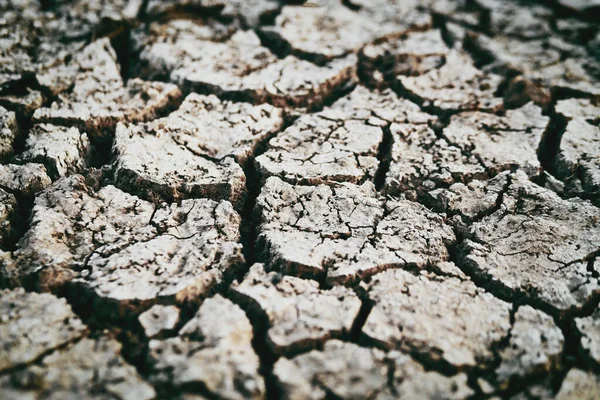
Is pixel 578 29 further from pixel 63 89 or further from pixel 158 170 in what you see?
pixel 63 89

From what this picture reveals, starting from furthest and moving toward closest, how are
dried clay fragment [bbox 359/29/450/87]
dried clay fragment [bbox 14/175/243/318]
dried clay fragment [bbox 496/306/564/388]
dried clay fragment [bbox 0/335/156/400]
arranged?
dried clay fragment [bbox 359/29/450/87], dried clay fragment [bbox 14/175/243/318], dried clay fragment [bbox 496/306/564/388], dried clay fragment [bbox 0/335/156/400]

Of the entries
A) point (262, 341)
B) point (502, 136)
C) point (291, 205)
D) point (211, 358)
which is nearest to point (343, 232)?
point (291, 205)

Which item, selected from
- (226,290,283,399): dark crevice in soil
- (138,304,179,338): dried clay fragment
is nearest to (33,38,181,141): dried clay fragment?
(138,304,179,338): dried clay fragment

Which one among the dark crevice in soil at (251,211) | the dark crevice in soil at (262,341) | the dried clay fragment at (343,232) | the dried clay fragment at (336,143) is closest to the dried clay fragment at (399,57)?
the dried clay fragment at (336,143)

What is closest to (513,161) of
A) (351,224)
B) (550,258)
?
(550,258)

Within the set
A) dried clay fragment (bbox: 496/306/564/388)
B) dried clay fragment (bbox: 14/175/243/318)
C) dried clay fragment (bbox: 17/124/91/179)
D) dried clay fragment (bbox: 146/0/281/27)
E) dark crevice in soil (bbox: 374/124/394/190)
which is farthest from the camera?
dried clay fragment (bbox: 146/0/281/27)

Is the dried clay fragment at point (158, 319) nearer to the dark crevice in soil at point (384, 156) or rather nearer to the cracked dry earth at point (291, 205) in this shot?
the cracked dry earth at point (291, 205)

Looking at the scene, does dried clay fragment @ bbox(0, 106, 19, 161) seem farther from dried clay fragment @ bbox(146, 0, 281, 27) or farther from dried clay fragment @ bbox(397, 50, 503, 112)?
dried clay fragment @ bbox(397, 50, 503, 112)
